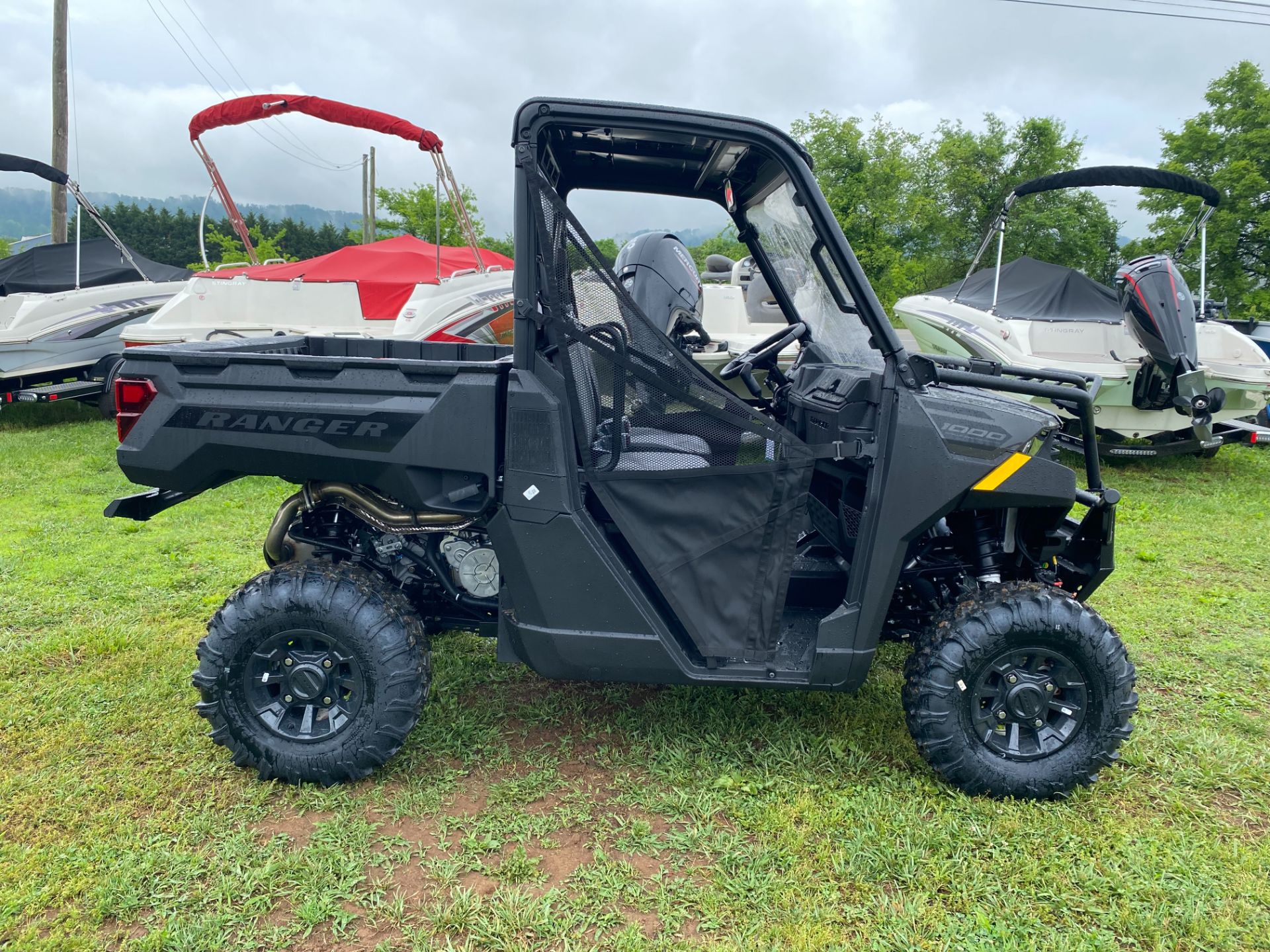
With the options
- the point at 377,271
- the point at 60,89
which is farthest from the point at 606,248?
the point at 60,89

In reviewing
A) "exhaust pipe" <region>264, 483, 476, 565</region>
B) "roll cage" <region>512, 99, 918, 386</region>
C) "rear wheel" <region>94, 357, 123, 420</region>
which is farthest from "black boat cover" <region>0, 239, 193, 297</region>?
"roll cage" <region>512, 99, 918, 386</region>

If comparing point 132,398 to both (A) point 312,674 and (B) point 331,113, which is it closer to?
(A) point 312,674

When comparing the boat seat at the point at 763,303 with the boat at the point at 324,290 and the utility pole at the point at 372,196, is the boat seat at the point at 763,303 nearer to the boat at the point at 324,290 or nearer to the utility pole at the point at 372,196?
the boat at the point at 324,290

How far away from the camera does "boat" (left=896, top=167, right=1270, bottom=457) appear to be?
717cm

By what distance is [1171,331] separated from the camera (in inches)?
281

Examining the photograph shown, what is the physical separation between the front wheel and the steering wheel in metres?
1.23

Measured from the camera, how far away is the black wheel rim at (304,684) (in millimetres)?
2730

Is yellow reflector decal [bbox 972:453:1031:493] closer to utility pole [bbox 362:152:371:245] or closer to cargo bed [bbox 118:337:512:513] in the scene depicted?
cargo bed [bbox 118:337:512:513]

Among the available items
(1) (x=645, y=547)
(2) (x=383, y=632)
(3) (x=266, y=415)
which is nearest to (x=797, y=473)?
(1) (x=645, y=547)

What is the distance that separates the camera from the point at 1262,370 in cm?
774

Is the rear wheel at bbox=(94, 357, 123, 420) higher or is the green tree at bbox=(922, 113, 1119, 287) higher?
the green tree at bbox=(922, 113, 1119, 287)

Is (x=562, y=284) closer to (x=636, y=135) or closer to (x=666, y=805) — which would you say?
(x=636, y=135)

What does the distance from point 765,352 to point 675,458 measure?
0.97 meters

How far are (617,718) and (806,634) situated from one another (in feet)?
2.83
